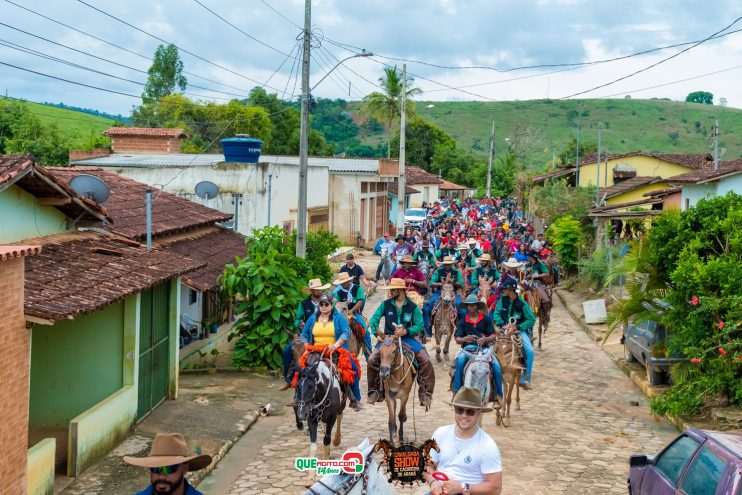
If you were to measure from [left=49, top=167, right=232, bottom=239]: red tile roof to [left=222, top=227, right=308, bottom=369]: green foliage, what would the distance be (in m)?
2.07

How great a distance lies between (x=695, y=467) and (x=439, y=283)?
1237 cm

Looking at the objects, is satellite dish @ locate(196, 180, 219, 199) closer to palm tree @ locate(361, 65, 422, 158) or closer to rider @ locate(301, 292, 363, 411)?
rider @ locate(301, 292, 363, 411)

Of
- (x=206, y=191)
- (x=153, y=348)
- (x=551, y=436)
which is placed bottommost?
(x=551, y=436)

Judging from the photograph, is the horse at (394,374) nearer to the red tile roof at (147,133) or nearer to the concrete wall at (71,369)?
the concrete wall at (71,369)

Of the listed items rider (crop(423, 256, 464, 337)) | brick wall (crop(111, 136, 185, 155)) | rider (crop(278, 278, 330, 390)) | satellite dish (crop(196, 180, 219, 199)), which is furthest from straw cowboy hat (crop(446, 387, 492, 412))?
brick wall (crop(111, 136, 185, 155))

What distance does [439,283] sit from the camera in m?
19.5

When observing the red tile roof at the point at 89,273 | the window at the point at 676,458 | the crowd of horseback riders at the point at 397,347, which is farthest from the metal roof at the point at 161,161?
the window at the point at 676,458

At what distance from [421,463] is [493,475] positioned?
68cm

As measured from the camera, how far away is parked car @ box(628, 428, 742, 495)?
21.7ft

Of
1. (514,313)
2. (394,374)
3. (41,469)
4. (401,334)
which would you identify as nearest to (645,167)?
(514,313)

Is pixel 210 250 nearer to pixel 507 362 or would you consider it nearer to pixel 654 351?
pixel 507 362

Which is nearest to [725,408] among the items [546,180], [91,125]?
[546,180]

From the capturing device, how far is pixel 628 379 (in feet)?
59.2

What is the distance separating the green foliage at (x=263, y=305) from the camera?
17.1 meters
